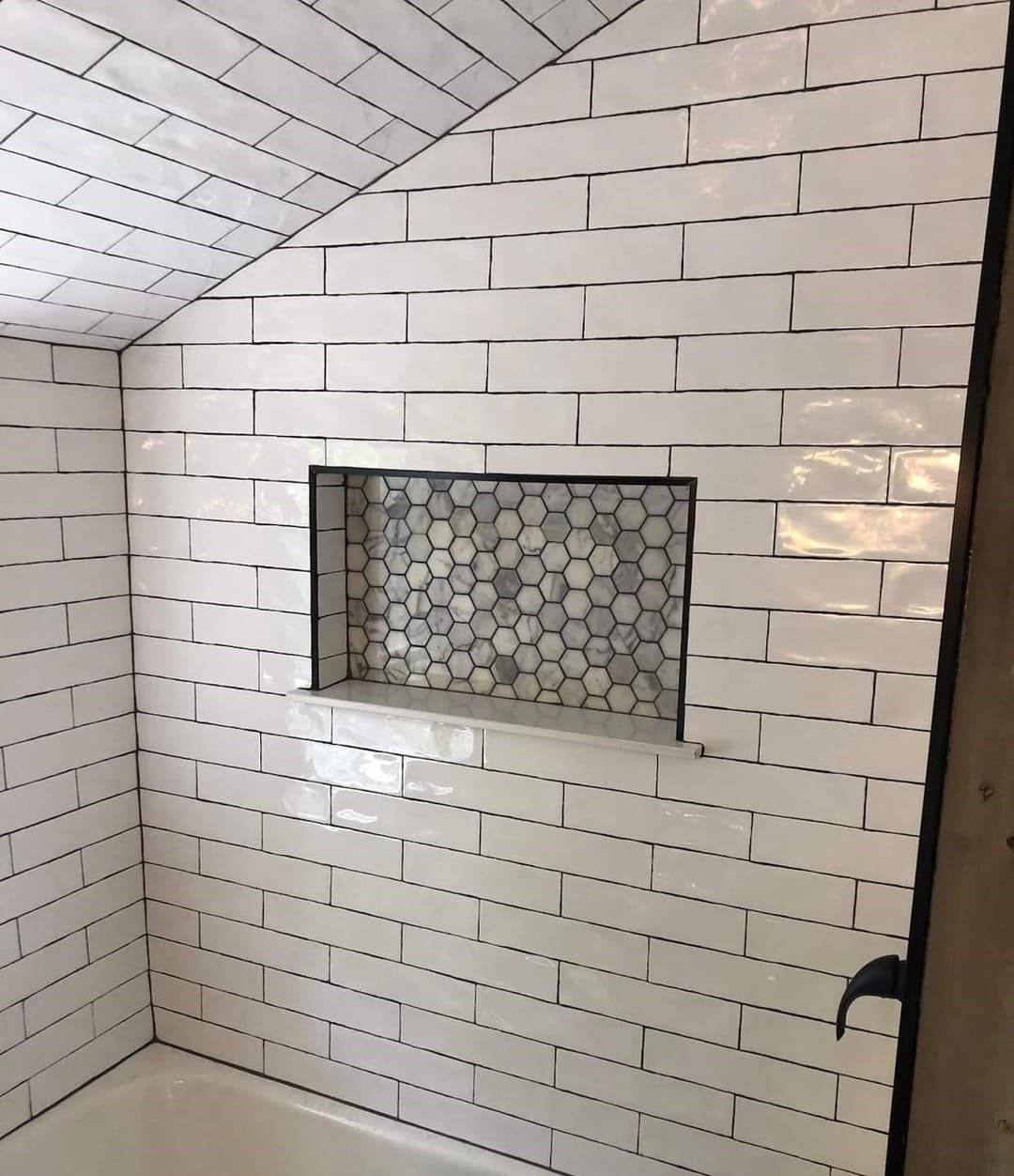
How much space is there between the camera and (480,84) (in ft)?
4.66

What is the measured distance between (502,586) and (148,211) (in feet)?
2.80

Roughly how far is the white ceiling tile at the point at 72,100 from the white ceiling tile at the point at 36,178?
3.9 inches

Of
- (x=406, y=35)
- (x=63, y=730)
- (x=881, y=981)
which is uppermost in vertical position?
(x=406, y=35)

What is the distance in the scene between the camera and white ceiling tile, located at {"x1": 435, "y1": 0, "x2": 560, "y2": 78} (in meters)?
1.21

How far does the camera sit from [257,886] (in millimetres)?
1896

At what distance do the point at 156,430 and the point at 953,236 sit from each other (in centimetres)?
142

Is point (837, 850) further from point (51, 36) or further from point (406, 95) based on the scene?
point (51, 36)

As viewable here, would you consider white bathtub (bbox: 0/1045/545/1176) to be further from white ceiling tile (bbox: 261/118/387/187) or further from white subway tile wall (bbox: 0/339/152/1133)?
white ceiling tile (bbox: 261/118/387/187)

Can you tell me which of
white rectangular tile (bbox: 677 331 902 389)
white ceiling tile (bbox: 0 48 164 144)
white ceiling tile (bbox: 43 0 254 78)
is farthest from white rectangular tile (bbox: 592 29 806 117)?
white ceiling tile (bbox: 0 48 164 144)

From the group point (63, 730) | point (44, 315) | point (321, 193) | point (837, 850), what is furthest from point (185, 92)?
point (837, 850)

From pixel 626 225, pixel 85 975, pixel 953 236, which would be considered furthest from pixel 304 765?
pixel 953 236

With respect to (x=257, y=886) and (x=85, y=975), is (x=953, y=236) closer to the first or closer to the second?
(x=257, y=886)

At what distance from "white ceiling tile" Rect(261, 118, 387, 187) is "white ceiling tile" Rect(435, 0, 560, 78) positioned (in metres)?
0.25

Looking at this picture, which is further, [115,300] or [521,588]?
[521,588]
